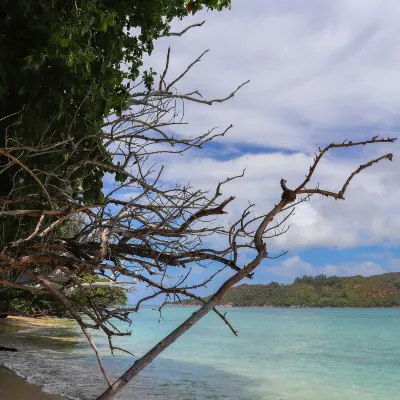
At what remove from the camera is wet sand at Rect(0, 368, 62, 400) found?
700cm

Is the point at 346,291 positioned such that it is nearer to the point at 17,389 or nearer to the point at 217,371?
the point at 217,371

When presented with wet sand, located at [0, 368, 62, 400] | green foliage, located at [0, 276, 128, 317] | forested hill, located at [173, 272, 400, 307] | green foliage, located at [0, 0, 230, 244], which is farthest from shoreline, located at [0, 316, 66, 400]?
forested hill, located at [173, 272, 400, 307]

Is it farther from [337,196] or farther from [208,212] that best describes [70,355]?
[337,196]

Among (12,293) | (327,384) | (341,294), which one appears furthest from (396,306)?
(12,293)

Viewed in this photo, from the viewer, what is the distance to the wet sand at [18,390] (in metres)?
7.00

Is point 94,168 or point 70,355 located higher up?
point 94,168

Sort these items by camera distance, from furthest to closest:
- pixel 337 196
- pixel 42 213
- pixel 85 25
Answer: pixel 85 25, pixel 42 213, pixel 337 196

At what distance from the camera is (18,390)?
7.45 meters

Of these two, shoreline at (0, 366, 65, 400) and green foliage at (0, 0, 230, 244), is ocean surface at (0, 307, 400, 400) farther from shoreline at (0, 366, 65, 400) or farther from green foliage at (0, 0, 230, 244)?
green foliage at (0, 0, 230, 244)

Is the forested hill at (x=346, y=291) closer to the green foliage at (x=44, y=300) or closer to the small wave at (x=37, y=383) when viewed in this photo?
the green foliage at (x=44, y=300)

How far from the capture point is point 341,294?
90938 mm

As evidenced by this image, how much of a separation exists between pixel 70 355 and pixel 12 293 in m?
6.73

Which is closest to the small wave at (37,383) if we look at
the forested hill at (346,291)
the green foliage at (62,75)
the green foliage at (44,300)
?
the green foliage at (44,300)

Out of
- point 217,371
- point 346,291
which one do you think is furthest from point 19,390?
point 346,291
